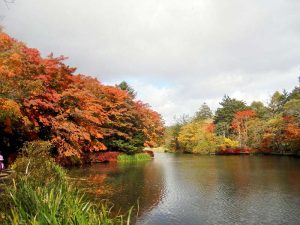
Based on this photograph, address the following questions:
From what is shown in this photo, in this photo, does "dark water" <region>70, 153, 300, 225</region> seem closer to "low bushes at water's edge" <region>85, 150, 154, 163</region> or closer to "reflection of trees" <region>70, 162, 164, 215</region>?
"reflection of trees" <region>70, 162, 164, 215</region>

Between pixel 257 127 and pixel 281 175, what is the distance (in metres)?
25.7

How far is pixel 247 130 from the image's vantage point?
4772 cm

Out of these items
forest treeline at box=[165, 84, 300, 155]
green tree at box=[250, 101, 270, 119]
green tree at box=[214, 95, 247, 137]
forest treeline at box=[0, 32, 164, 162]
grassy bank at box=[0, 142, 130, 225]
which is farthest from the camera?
green tree at box=[214, 95, 247, 137]

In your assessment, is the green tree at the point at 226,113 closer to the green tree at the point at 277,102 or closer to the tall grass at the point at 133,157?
the green tree at the point at 277,102

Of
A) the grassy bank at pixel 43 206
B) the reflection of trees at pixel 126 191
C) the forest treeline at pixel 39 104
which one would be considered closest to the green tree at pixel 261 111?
the forest treeline at pixel 39 104

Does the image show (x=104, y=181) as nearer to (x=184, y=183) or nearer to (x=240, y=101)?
(x=184, y=183)

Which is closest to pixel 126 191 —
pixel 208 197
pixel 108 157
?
pixel 208 197

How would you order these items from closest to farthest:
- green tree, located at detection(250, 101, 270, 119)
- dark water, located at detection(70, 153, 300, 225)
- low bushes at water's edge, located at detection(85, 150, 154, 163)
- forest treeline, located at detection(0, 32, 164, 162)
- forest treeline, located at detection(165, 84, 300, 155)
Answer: dark water, located at detection(70, 153, 300, 225)
forest treeline, located at detection(0, 32, 164, 162)
low bushes at water's edge, located at detection(85, 150, 154, 163)
forest treeline, located at detection(165, 84, 300, 155)
green tree, located at detection(250, 101, 270, 119)

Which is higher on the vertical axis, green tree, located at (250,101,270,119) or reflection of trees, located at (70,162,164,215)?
green tree, located at (250,101,270,119)

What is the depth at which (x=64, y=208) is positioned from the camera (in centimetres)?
511

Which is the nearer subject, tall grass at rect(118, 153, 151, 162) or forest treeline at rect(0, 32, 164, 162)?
forest treeline at rect(0, 32, 164, 162)

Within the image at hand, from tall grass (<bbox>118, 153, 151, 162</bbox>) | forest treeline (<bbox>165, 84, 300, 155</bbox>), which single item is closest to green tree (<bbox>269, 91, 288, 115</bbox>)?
forest treeline (<bbox>165, 84, 300, 155</bbox>)

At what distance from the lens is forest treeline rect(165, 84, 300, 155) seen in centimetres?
3678

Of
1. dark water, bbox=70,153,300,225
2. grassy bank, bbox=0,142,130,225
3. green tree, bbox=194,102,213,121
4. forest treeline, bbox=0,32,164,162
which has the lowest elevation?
dark water, bbox=70,153,300,225
